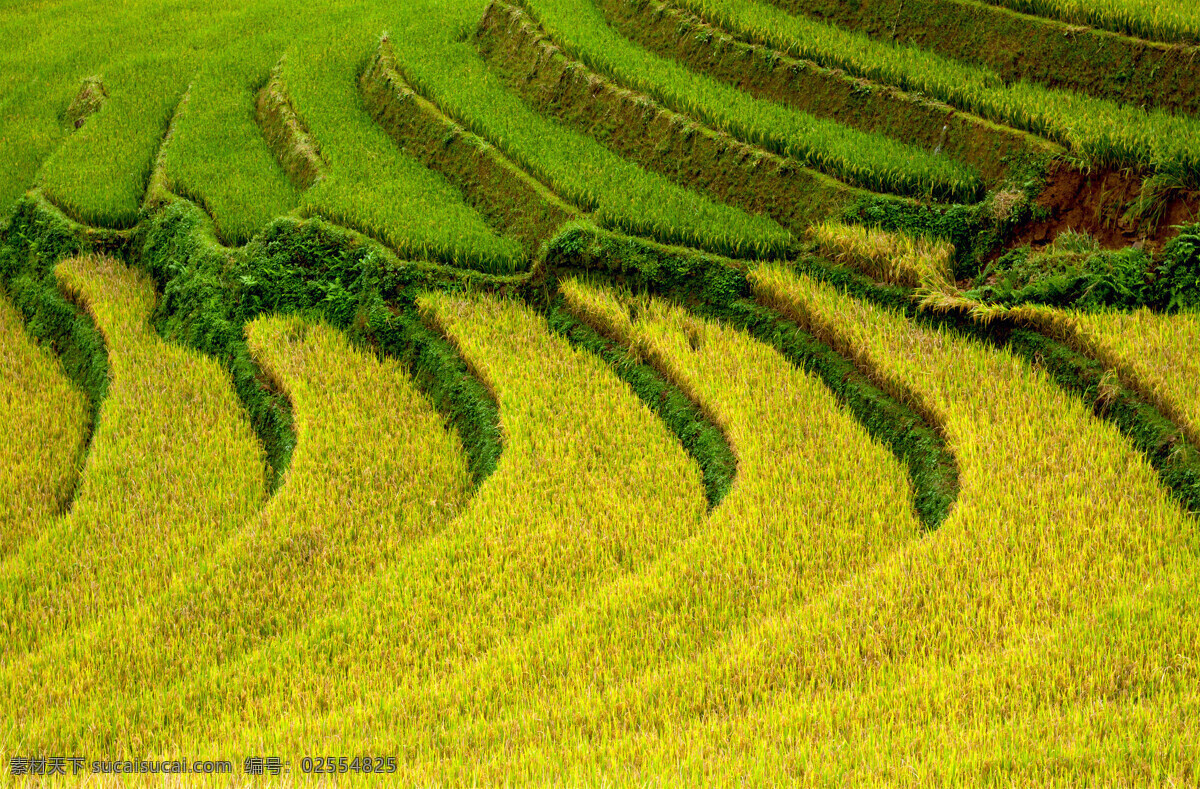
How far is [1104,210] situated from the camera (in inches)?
251

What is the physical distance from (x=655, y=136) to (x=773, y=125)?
978 millimetres

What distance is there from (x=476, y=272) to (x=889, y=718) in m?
4.67

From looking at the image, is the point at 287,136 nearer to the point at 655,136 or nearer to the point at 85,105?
the point at 85,105

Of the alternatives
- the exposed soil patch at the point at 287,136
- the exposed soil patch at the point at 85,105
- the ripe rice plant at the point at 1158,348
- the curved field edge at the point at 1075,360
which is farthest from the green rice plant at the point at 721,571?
the exposed soil patch at the point at 85,105

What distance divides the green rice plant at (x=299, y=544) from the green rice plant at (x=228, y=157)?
67.6 inches

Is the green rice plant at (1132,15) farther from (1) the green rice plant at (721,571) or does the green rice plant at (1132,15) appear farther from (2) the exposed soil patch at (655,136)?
(1) the green rice plant at (721,571)

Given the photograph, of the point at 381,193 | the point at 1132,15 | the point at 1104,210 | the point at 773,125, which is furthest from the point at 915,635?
the point at 381,193

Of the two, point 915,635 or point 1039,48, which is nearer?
point 915,635

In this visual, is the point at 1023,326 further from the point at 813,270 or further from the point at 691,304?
the point at 691,304

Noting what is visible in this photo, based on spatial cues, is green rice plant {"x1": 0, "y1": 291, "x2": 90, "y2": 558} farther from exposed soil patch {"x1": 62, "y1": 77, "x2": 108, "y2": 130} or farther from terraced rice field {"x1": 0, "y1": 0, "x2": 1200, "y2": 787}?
exposed soil patch {"x1": 62, "y1": 77, "x2": 108, "y2": 130}

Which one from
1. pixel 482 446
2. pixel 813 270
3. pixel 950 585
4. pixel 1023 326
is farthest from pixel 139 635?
pixel 1023 326

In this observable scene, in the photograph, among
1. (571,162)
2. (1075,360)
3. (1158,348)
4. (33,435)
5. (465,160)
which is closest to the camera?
(1158,348)

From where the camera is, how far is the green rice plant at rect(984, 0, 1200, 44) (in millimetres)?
6965

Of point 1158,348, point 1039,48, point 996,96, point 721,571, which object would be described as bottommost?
point 721,571
